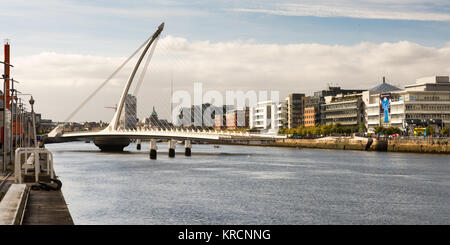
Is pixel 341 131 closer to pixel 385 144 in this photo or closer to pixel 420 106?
pixel 420 106

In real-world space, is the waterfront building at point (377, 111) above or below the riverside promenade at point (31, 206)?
above

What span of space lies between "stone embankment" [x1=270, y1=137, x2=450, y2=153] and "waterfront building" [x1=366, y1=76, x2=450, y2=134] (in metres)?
16.1

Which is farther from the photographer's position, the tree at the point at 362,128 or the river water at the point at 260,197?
the tree at the point at 362,128

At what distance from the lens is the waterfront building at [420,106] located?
155750 millimetres

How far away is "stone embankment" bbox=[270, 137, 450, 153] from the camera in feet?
392

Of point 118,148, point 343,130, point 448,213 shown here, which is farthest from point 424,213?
point 343,130

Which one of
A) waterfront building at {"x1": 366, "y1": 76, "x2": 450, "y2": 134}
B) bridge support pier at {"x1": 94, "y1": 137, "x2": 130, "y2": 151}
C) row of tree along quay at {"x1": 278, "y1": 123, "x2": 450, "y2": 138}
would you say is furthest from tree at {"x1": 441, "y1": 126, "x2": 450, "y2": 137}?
bridge support pier at {"x1": 94, "y1": 137, "x2": 130, "y2": 151}

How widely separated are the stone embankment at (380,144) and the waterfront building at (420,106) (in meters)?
16.1

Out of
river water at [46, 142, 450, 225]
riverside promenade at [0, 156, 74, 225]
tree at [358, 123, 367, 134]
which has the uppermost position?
tree at [358, 123, 367, 134]

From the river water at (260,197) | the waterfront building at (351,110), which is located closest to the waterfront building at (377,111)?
the waterfront building at (351,110)

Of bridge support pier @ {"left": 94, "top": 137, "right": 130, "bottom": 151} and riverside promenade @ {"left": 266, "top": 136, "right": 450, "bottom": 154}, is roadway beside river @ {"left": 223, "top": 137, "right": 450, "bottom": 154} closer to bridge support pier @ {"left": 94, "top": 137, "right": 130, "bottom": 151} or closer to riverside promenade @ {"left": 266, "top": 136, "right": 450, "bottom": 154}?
riverside promenade @ {"left": 266, "top": 136, "right": 450, "bottom": 154}

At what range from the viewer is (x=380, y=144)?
133000 millimetres

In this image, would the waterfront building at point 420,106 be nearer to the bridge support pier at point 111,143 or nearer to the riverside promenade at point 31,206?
the bridge support pier at point 111,143

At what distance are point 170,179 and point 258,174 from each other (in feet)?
34.6
